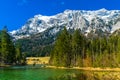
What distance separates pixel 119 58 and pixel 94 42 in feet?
129

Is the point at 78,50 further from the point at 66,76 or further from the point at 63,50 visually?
the point at 66,76

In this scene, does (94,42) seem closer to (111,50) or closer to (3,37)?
(111,50)

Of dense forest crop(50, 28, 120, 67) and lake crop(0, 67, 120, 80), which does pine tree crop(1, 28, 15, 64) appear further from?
lake crop(0, 67, 120, 80)

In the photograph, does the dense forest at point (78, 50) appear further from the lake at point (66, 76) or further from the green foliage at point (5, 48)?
the lake at point (66, 76)

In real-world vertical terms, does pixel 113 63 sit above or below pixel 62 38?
below

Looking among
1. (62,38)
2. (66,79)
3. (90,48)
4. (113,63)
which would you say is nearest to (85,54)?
(90,48)

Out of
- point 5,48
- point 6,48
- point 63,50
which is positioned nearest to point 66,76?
point 5,48

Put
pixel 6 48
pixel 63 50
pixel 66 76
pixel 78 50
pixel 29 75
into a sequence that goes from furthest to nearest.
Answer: pixel 78 50 < pixel 63 50 < pixel 6 48 < pixel 29 75 < pixel 66 76

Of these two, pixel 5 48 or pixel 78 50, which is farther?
pixel 78 50

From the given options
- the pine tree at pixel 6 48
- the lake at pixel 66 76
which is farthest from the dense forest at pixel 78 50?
the lake at pixel 66 76

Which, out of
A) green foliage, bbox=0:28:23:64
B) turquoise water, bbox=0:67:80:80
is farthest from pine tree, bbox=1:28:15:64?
turquoise water, bbox=0:67:80:80

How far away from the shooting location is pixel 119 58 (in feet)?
454

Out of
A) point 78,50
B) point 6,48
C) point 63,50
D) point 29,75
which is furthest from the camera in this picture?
point 78,50

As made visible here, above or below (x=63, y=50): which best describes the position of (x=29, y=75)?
below
